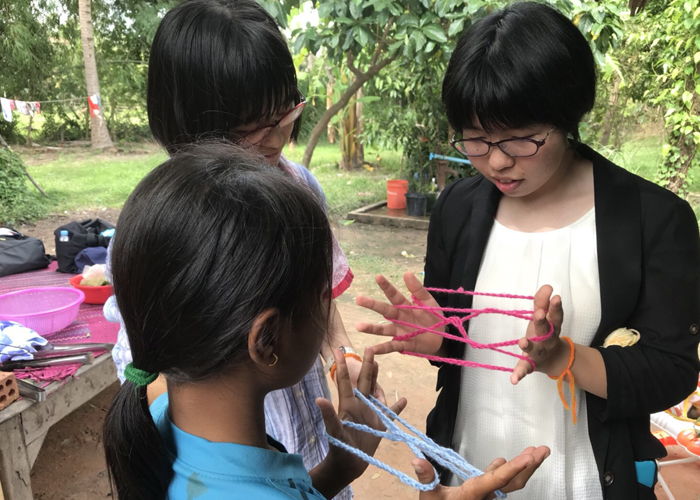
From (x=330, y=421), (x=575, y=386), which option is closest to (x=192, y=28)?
(x=330, y=421)

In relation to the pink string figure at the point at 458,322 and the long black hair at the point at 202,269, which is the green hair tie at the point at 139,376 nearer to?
the long black hair at the point at 202,269

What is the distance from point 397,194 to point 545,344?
7272mm

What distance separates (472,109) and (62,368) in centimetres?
214

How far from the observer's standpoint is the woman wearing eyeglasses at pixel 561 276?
1.21m

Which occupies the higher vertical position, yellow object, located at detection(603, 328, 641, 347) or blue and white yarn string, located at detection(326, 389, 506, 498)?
yellow object, located at detection(603, 328, 641, 347)

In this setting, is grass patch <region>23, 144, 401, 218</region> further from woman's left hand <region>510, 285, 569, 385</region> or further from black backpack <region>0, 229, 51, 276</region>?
woman's left hand <region>510, 285, 569, 385</region>

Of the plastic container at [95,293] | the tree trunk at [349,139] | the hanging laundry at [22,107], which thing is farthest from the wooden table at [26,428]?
the tree trunk at [349,139]

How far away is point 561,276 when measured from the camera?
1.33 m

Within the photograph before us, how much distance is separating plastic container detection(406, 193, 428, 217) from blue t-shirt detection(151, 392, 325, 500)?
709 centimetres

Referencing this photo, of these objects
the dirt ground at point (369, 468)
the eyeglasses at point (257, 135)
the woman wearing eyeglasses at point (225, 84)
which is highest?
the woman wearing eyeglasses at point (225, 84)

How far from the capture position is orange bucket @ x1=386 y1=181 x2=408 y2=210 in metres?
8.29

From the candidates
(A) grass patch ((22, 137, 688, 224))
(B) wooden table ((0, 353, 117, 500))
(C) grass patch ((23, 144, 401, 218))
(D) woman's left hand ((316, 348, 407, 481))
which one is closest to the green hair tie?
(D) woman's left hand ((316, 348, 407, 481))

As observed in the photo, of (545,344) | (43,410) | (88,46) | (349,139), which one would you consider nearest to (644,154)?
(349,139)

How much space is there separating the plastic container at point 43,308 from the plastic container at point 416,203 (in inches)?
224
